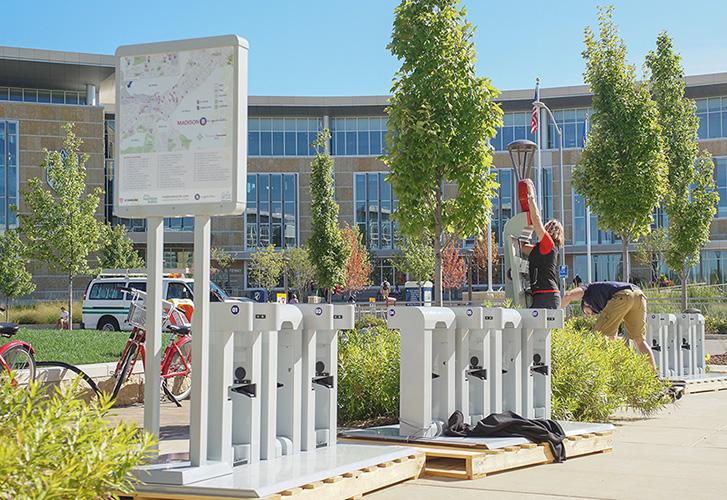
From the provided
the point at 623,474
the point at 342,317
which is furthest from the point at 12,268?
the point at 623,474

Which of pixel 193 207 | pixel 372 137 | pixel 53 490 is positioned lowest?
pixel 53 490

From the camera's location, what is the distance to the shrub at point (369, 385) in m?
8.94

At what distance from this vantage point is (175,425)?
9461 millimetres

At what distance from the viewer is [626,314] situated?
11781mm

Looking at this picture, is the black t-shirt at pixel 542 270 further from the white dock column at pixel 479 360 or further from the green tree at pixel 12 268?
the green tree at pixel 12 268

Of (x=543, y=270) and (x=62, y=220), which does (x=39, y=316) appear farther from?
(x=543, y=270)

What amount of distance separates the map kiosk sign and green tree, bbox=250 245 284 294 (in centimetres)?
5633

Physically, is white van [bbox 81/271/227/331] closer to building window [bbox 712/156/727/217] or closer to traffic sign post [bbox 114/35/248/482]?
traffic sign post [bbox 114/35/248/482]

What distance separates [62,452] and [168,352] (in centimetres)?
745

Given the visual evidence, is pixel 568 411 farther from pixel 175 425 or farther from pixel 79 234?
pixel 79 234

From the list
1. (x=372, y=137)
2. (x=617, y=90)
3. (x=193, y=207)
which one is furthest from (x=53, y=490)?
(x=372, y=137)

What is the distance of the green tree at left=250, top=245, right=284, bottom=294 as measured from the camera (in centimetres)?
6209

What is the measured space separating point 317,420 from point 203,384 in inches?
60.4

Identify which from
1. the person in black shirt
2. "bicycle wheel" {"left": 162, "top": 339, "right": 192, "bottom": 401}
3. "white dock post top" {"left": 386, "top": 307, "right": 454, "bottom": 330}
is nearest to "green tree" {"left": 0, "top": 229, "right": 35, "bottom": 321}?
"bicycle wheel" {"left": 162, "top": 339, "right": 192, "bottom": 401}
